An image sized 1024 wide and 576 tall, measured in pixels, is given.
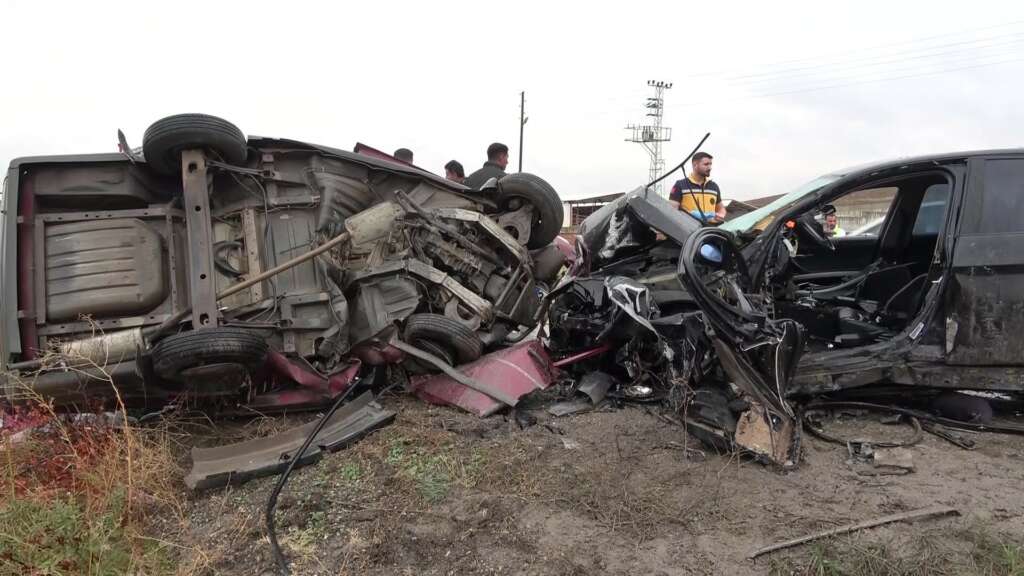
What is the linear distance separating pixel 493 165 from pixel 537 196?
1.75 m

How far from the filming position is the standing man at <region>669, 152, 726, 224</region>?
5.45m

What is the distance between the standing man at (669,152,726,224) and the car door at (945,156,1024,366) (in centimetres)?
232

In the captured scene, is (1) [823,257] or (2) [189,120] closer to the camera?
(2) [189,120]

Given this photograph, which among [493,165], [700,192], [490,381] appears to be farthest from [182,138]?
[700,192]

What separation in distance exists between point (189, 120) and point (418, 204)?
153cm

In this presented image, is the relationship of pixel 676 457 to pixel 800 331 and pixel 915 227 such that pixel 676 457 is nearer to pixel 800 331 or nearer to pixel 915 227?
pixel 800 331

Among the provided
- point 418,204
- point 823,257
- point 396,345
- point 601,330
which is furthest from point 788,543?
point 823,257

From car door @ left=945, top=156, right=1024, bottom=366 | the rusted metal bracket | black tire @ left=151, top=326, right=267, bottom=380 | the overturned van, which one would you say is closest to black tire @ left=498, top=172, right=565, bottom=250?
the overturned van

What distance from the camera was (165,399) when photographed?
137 inches

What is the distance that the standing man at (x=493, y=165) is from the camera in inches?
237

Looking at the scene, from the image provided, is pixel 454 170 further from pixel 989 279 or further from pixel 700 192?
pixel 989 279

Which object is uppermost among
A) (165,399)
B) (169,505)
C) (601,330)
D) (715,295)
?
(715,295)

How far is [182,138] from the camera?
3.43 metres

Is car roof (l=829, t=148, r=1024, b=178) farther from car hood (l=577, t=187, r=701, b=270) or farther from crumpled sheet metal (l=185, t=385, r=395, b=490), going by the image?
crumpled sheet metal (l=185, t=385, r=395, b=490)
